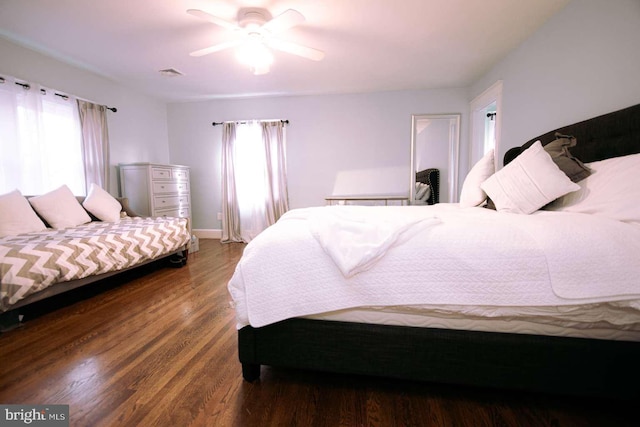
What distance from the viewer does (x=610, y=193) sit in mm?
1337

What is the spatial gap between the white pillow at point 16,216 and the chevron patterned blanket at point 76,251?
0.13 metres

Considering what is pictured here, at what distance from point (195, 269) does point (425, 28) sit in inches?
135

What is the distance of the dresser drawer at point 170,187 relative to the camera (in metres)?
3.83

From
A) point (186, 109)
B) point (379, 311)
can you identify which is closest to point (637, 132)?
point (379, 311)

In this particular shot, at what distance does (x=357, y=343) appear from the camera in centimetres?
116

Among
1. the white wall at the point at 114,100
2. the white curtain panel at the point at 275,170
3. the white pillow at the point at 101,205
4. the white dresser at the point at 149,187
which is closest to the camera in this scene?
the white wall at the point at 114,100

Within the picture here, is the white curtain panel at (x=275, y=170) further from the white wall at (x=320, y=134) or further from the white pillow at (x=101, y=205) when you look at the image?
the white pillow at (x=101, y=205)

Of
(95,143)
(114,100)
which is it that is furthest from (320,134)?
(95,143)

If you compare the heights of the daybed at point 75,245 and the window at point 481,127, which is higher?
the window at point 481,127

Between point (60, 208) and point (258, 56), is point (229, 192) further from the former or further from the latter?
point (258, 56)

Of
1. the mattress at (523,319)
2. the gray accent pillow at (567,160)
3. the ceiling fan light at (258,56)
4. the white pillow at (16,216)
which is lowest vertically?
the mattress at (523,319)

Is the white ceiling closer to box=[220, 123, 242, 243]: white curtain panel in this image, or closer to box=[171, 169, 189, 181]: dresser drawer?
box=[220, 123, 242, 243]: white curtain panel

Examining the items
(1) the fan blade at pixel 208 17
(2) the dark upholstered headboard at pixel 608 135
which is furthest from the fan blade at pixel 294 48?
(2) the dark upholstered headboard at pixel 608 135

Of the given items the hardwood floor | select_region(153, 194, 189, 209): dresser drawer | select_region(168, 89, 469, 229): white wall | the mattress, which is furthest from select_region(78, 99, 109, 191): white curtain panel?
the mattress
